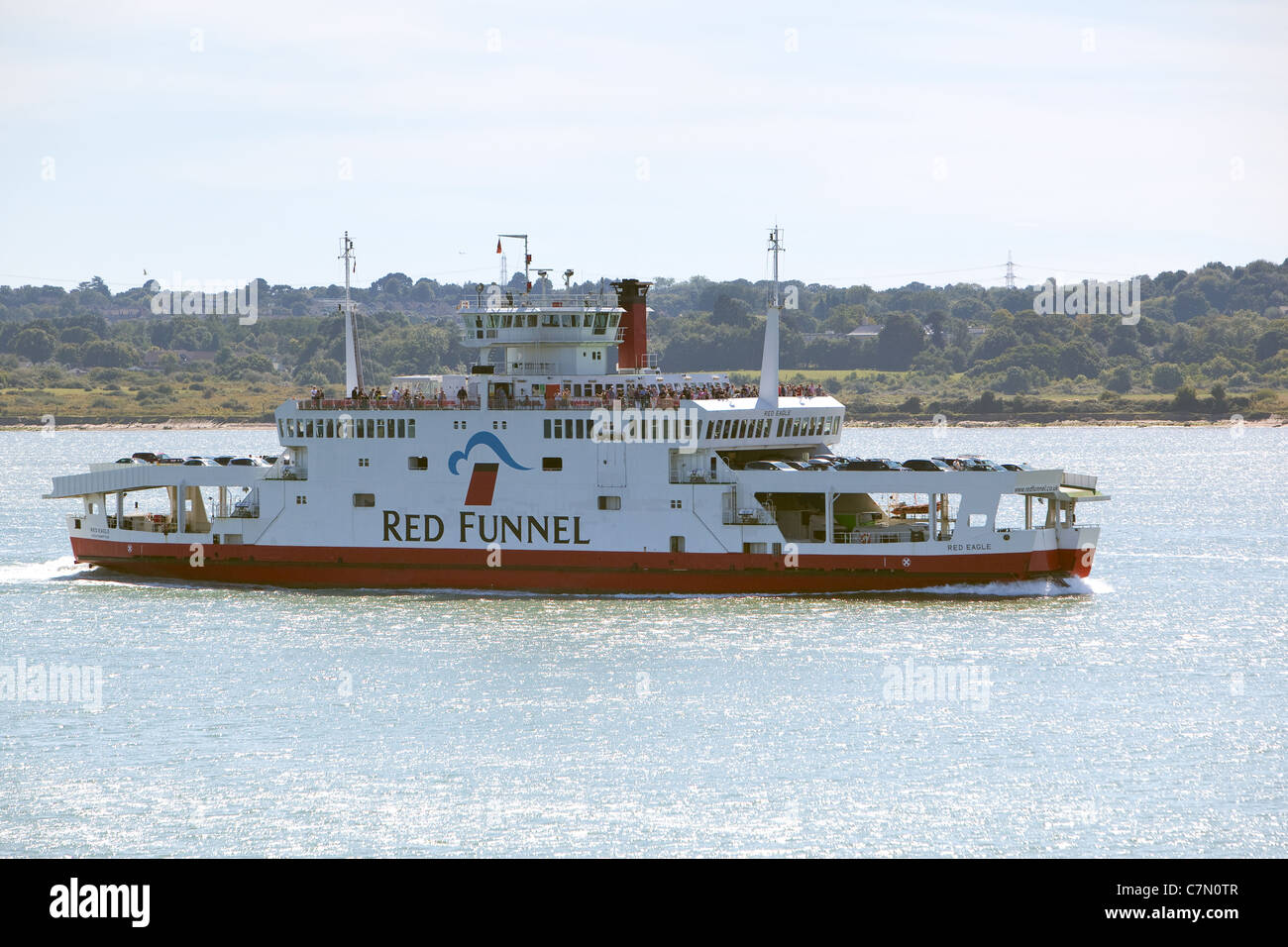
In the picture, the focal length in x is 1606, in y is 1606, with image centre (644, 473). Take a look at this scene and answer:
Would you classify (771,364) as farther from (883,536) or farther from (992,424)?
(992,424)

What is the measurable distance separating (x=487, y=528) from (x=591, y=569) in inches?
139

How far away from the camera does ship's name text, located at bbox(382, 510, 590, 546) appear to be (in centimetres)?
4778

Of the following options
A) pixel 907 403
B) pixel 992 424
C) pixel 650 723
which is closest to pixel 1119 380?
pixel 992 424

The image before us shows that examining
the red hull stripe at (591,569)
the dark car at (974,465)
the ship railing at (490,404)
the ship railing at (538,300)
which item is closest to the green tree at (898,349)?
the ship railing at (538,300)

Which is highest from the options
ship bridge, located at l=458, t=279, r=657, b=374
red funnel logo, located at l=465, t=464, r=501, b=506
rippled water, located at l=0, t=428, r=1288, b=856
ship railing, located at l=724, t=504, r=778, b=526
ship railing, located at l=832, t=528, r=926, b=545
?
ship bridge, located at l=458, t=279, r=657, b=374

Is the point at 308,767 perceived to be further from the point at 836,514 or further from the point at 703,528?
the point at 836,514

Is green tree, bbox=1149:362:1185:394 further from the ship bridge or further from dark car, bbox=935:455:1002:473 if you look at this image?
dark car, bbox=935:455:1002:473

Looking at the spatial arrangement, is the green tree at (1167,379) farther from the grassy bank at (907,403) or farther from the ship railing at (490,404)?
the ship railing at (490,404)

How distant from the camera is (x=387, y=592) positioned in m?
49.1

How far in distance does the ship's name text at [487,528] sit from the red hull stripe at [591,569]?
368 mm

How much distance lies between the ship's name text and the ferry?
→ 0.05 metres

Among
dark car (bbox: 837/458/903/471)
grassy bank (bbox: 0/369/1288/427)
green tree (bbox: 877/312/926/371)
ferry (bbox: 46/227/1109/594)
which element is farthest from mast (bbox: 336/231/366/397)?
green tree (bbox: 877/312/926/371)

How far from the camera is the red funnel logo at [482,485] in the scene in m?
48.4
